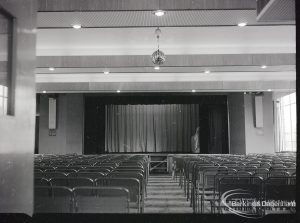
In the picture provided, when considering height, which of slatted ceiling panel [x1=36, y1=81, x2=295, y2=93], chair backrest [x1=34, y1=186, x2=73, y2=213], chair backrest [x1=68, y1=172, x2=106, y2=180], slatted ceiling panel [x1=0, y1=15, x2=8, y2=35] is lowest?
chair backrest [x1=34, y1=186, x2=73, y2=213]

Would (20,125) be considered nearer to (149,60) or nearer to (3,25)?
(3,25)

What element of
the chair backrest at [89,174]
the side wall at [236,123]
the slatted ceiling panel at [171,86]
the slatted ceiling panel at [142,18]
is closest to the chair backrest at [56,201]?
the chair backrest at [89,174]

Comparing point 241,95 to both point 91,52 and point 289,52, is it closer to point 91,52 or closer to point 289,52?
point 289,52

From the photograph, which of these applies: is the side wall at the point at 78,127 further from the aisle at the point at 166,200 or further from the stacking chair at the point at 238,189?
the stacking chair at the point at 238,189

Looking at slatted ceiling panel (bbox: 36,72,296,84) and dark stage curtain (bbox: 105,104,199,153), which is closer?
slatted ceiling panel (bbox: 36,72,296,84)

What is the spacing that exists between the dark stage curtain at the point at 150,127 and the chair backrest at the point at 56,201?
1505 cm

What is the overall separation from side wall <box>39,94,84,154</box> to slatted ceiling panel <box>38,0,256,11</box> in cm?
1032

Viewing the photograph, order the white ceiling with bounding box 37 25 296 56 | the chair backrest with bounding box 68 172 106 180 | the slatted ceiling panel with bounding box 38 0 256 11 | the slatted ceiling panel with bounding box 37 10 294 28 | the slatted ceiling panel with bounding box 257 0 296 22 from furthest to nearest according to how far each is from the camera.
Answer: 1. the white ceiling with bounding box 37 25 296 56
2. the slatted ceiling panel with bounding box 37 10 294 28
3. the slatted ceiling panel with bounding box 38 0 256 11
4. the chair backrest with bounding box 68 172 106 180
5. the slatted ceiling panel with bounding box 257 0 296 22

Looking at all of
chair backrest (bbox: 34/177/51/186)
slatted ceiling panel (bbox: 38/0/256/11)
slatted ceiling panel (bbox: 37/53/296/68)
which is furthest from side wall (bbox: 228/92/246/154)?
chair backrest (bbox: 34/177/51/186)

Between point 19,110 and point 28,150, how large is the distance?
0.38 m

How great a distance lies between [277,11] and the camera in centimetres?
431

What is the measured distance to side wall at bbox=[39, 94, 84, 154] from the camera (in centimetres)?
1552

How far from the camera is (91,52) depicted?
32.3 ft

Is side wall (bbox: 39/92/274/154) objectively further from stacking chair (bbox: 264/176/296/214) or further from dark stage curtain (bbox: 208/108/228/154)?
stacking chair (bbox: 264/176/296/214)
